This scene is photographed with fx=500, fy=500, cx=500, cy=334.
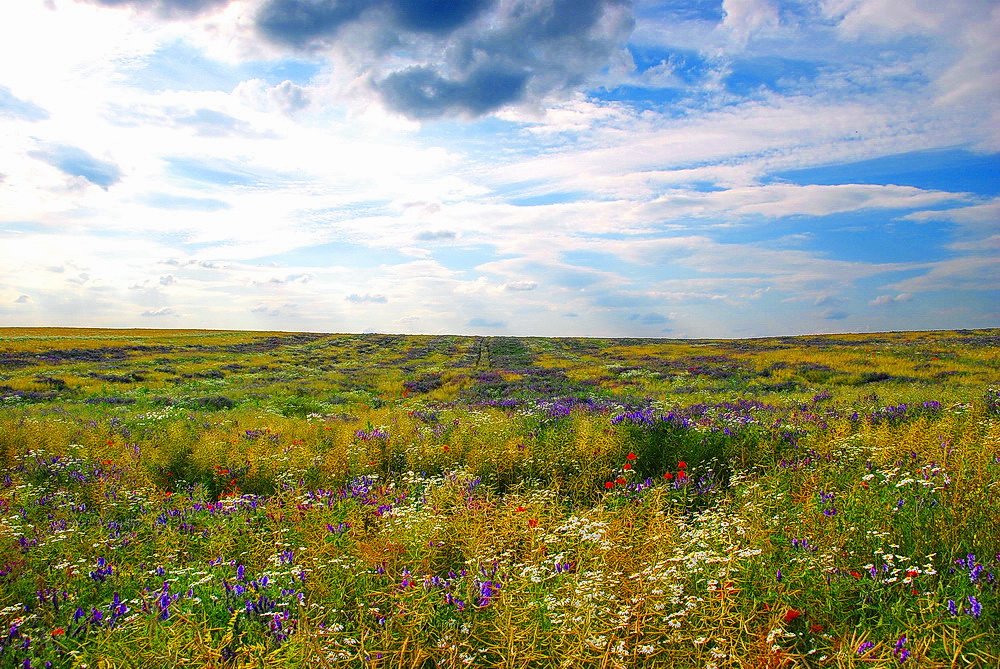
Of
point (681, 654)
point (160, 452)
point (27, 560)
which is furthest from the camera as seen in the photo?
point (160, 452)

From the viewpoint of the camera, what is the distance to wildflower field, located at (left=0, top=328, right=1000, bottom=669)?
10.9 ft

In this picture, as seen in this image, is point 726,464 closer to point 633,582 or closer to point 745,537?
point 745,537

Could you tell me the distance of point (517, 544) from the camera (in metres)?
4.87

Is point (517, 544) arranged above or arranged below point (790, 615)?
below

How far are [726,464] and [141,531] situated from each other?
7839 millimetres

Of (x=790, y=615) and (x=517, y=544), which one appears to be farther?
(x=517, y=544)

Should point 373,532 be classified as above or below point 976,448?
below

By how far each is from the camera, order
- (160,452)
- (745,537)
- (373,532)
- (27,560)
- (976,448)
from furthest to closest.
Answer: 1. (160,452)
2. (976,448)
3. (373,532)
4. (27,560)
5. (745,537)

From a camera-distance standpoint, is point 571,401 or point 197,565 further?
point 571,401

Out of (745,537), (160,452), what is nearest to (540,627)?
(745,537)

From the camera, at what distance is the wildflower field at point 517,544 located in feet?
10.9

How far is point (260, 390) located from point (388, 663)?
21.5 metres

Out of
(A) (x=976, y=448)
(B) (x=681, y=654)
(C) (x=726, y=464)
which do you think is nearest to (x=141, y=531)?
(B) (x=681, y=654)

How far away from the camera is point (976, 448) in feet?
20.4
